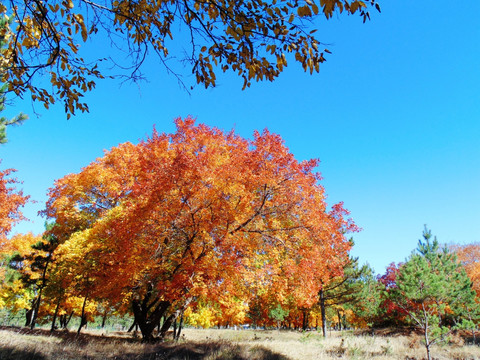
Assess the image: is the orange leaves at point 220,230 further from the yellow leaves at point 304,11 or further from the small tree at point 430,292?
the yellow leaves at point 304,11

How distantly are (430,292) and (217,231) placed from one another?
37.6 feet

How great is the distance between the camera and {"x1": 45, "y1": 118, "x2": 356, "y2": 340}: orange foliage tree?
954 cm

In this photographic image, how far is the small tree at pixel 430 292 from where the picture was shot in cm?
1268

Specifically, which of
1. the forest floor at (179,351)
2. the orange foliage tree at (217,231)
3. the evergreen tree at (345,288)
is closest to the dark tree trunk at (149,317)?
the orange foliage tree at (217,231)

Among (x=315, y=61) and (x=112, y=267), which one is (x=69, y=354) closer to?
(x=112, y=267)

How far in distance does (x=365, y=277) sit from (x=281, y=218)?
2508cm

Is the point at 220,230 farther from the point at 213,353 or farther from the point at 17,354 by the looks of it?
the point at 17,354

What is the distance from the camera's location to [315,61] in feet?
9.82

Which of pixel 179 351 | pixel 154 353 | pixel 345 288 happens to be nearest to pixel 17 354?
pixel 154 353

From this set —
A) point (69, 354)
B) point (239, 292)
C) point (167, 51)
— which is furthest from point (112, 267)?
point (167, 51)

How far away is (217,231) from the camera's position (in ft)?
32.8

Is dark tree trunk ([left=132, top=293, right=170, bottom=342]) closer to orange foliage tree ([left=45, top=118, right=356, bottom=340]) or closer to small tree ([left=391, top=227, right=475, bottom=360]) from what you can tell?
orange foliage tree ([left=45, top=118, right=356, bottom=340])

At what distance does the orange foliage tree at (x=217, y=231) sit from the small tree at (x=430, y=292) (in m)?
5.50

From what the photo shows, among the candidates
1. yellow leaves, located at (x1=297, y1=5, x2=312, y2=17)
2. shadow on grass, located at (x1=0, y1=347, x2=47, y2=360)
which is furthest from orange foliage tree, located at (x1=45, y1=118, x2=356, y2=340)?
yellow leaves, located at (x1=297, y1=5, x2=312, y2=17)
